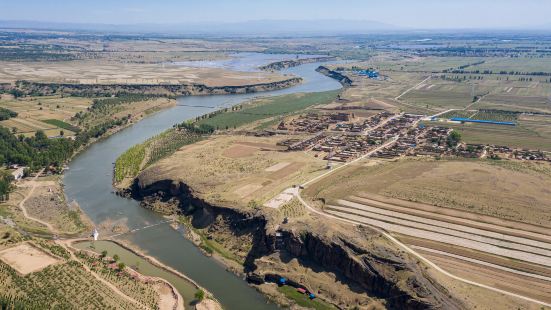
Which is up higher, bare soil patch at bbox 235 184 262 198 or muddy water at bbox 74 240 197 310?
bare soil patch at bbox 235 184 262 198

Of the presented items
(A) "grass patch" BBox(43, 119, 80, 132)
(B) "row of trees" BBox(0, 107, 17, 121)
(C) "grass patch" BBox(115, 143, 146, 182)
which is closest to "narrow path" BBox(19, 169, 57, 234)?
(C) "grass patch" BBox(115, 143, 146, 182)

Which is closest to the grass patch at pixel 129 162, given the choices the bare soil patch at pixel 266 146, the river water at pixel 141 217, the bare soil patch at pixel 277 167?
the river water at pixel 141 217

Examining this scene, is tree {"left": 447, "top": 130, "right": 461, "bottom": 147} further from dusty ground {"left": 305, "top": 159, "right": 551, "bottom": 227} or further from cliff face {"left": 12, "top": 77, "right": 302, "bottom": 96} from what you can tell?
cliff face {"left": 12, "top": 77, "right": 302, "bottom": 96}

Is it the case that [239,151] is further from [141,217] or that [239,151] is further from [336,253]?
[336,253]

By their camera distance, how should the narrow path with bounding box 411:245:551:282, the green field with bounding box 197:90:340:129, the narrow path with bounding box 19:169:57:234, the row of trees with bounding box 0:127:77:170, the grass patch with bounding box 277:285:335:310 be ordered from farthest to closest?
1. the green field with bounding box 197:90:340:129
2. the row of trees with bounding box 0:127:77:170
3. the narrow path with bounding box 19:169:57:234
4. the narrow path with bounding box 411:245:551:282
5. the grass patch with bounding box 277:285:335:310

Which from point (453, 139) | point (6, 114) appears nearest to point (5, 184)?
point (6, 114)

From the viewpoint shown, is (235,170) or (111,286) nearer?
(111,286)

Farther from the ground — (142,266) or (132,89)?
(132,89)
